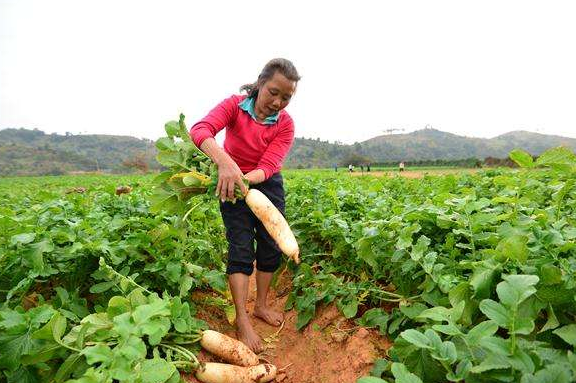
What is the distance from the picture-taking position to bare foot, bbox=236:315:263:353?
8.23 feet

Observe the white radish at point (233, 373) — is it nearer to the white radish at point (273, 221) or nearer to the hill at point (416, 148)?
the white radish at point (273, 221)

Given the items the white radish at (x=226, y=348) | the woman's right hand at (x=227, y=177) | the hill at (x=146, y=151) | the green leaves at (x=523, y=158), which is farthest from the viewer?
the hill at (x=146, y=151)

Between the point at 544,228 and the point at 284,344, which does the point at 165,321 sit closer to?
the point at 284,344

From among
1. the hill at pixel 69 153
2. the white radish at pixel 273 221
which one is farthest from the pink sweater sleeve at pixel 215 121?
the hill at pixel 69 153

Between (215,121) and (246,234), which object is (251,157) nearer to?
(215,121)

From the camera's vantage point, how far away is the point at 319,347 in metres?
2.39

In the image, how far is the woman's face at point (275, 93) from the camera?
96.8 inches

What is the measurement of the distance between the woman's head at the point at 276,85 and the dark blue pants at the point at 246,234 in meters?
0.55

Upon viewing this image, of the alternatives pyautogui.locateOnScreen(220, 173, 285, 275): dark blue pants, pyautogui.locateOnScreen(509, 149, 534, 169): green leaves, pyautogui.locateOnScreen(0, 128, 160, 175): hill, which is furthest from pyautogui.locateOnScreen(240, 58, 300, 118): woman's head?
pyautogui.locateOnScreen(0, 128, 160, 175): hill

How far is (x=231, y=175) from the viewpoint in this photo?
7.66 ft

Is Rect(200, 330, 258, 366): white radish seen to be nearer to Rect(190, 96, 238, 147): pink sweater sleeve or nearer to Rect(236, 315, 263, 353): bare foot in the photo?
Rect(236, 315, 263, 353): bare foot

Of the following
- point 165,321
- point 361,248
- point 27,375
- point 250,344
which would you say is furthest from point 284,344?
point 27,375

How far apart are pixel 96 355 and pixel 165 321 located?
0.43 m

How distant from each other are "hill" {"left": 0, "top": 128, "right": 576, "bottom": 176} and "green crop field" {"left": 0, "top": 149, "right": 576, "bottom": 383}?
60539mm
